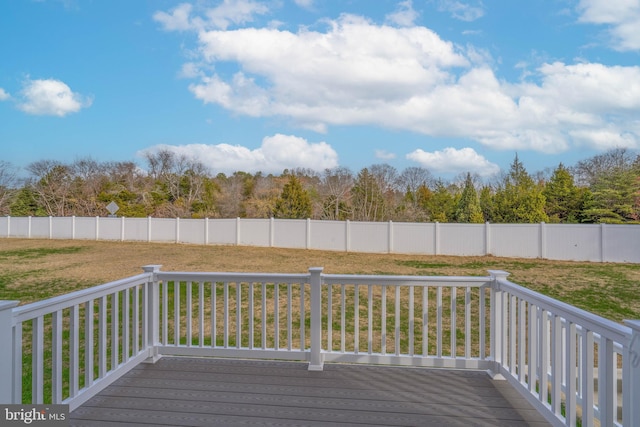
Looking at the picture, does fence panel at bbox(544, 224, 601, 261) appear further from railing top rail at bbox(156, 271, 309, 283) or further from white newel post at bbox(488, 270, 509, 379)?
railing top rail at bbox(156, 271, 309, 283)

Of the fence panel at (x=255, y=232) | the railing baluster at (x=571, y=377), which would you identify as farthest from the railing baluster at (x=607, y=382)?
the fence panel at (x=255, y=232)

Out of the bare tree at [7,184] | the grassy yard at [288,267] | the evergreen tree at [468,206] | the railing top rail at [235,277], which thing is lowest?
the grassy yard at [288,267]

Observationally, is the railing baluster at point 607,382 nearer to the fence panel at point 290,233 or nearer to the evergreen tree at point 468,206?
the fence panel at point 290,233

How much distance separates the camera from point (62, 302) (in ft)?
7.97

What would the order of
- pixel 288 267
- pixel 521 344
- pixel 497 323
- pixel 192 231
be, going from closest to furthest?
1. pixel 521 344
2. pixel 497 323
3. pixel 288 267
4. pixel 192 231

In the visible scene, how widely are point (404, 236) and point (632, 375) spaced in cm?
1379

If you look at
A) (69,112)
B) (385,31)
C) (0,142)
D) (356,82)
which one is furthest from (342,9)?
(0,142)

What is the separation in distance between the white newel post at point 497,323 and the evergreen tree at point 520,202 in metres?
15.4

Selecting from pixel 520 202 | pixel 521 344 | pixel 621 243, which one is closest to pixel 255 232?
pixel 520 202

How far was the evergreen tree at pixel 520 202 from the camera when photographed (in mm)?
16875

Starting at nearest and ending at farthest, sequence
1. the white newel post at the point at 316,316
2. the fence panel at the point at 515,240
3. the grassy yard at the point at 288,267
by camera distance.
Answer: the white newel post at the point at 316,316
the grassy yard at the point at 288,267
the fence panel at the point at 515,240

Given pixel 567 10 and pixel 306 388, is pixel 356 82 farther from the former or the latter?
pixel 306 388

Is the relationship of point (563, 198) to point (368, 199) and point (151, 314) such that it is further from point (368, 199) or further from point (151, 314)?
point (151, 314)

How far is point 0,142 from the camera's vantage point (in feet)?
70.5
